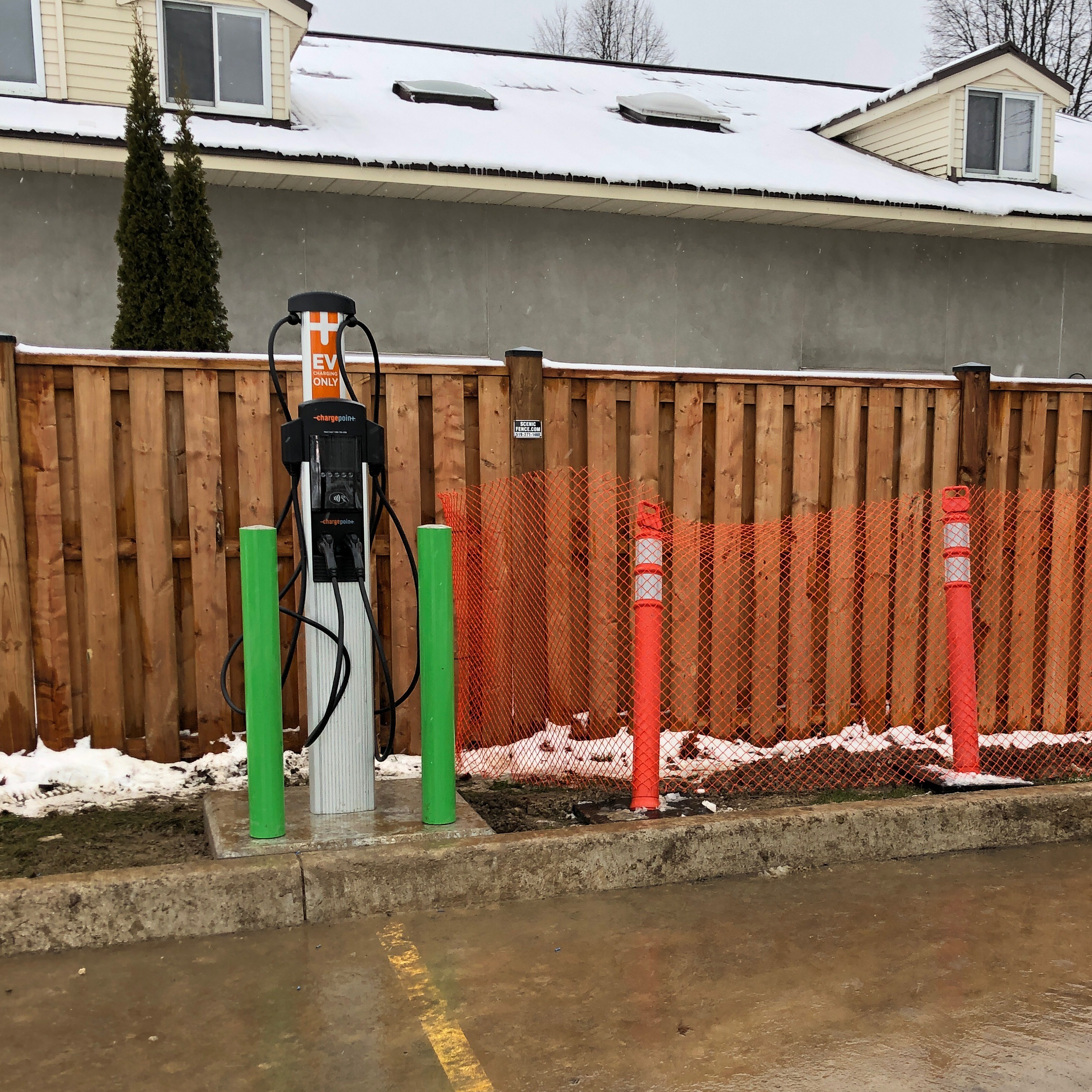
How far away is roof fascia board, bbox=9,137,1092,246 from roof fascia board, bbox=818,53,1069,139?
6.46 ft

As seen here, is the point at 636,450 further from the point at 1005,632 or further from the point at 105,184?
the point at 105,184

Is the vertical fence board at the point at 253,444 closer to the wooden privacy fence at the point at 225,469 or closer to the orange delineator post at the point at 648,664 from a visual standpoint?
the wooden privacy fence at the point at 225,469

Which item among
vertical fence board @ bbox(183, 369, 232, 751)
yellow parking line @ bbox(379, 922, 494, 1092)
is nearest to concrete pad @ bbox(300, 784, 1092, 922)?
yellow parking line @ bbox(379, 922, 494, 1092)

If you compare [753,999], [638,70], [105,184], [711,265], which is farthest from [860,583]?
[638,70]

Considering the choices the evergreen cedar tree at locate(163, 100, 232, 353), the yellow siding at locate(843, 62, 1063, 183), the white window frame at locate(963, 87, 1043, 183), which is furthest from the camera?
the white window frame at locate(963, 87, 1043, 183)

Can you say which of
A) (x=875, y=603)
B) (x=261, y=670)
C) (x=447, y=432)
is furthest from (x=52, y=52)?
(x=875, y=603)

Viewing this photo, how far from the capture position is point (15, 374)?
16.1ft

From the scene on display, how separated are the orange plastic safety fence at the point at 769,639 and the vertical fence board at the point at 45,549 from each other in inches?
72.0

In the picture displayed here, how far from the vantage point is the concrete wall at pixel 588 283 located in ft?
33.5

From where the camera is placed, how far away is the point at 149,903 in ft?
12.5

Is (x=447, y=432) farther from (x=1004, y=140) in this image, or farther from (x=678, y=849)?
(x=1004, y=140)

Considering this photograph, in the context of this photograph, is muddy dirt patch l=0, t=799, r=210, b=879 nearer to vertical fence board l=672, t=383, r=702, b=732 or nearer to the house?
vertical fence board l=672, t=383, r=702, b=732

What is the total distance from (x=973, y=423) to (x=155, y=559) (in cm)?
444

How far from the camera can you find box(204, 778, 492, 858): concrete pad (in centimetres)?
412
